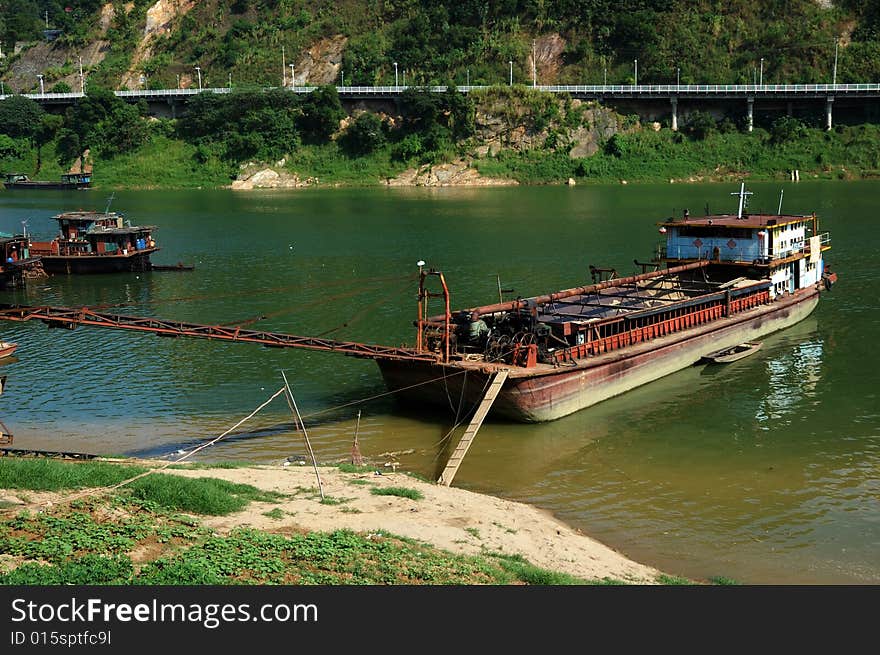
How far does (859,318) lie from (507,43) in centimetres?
11187

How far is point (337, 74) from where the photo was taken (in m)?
161

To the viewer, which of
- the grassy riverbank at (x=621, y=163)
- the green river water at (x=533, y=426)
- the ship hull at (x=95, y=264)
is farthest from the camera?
the grassy riverbank at (x=621, y=163)

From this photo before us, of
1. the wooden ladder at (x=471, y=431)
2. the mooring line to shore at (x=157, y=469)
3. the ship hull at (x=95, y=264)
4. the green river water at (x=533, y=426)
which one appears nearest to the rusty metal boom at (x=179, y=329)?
the green river water at (x=533, y=426)

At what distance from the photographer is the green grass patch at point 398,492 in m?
25.4

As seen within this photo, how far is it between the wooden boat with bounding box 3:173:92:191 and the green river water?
67900 mm

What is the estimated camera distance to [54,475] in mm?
23812

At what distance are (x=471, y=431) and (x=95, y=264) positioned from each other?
5019 cm

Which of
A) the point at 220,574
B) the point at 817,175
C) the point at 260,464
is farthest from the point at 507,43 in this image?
the point at 220,574

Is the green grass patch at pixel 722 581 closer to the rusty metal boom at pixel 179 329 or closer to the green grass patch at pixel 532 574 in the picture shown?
the green grass patch at pixel 532 574

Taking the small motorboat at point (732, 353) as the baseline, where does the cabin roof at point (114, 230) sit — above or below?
above

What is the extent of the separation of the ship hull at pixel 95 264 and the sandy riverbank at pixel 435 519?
48984mm

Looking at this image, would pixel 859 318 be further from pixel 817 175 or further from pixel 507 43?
pixel 507 43

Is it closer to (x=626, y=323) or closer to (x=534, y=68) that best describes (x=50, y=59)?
(x=534, y=68)

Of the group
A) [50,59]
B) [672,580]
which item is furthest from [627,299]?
[50,59]
